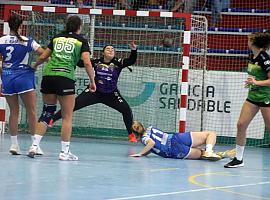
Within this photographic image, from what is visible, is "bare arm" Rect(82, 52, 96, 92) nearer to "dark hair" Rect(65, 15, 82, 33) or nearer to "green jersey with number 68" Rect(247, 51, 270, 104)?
"dark hair" Rect(65, 15, 82, 33)

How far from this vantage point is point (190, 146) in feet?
37.2

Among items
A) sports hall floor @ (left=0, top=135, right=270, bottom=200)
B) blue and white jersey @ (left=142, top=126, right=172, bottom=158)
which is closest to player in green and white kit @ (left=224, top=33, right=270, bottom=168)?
sports hall floor @ (left=0, top=135, right=270, bottom=200)

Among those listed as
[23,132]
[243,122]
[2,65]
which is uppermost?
[2,65]

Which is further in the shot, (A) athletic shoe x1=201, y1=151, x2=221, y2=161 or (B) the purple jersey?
(B) the purple jersey

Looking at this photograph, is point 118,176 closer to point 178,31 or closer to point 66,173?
point 66,173

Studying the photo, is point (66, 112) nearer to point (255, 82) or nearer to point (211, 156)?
point (211, 156)

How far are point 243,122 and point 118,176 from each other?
7.47 feet

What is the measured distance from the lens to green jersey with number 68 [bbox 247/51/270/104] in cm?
995

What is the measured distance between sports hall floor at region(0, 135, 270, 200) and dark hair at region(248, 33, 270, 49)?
6.07ft

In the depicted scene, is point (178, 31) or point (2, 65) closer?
point (2, 65)

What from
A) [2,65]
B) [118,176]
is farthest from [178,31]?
[118,176]

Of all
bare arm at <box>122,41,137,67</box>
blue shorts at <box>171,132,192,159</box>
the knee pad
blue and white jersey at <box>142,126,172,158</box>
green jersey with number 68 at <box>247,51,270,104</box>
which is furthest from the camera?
bare arm at <box>122,41,137,67</box>

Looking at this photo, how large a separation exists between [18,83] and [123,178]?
273 cm

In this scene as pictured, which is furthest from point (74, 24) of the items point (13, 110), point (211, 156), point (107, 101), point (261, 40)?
point (107, 101)
